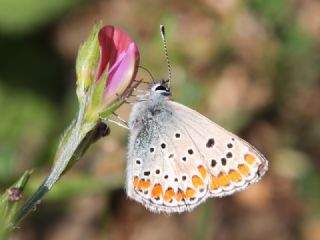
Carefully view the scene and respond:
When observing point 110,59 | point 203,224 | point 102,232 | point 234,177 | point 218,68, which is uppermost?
point 110,59

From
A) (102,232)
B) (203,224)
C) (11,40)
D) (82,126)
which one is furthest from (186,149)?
(11,40)

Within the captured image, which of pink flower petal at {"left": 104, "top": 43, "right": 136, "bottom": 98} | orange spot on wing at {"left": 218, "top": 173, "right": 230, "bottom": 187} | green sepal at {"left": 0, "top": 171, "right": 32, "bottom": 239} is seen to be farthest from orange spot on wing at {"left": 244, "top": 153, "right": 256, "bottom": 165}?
green sepal at {"left": 0, "top": 171, "right": 32, "bottom": 239}

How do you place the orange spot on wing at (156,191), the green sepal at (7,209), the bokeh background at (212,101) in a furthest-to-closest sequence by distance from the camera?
the bokeh background at (212,101) < the orange spot on wing at (156,191) < the green sepal at (7,209)

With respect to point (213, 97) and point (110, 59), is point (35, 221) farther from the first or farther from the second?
point (110, 59)

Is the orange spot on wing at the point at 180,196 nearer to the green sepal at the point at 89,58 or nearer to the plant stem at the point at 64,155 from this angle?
the plant stem at the point at 64,155

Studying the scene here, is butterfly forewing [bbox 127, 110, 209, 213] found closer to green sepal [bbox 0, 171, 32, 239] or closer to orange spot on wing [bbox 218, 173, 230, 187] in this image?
orange spot on wing [bbox 218, 173, 230, 187]

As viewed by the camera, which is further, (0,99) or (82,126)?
(0,99)

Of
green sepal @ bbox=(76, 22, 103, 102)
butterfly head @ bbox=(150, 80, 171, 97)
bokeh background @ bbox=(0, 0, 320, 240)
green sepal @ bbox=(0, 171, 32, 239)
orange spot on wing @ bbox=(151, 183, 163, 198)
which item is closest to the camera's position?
green sepal @ bbox=(0, 171, 32, 239)

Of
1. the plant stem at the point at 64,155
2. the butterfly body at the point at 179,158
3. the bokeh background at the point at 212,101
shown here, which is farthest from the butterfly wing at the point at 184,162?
the bokeh background at the point at 212,101
